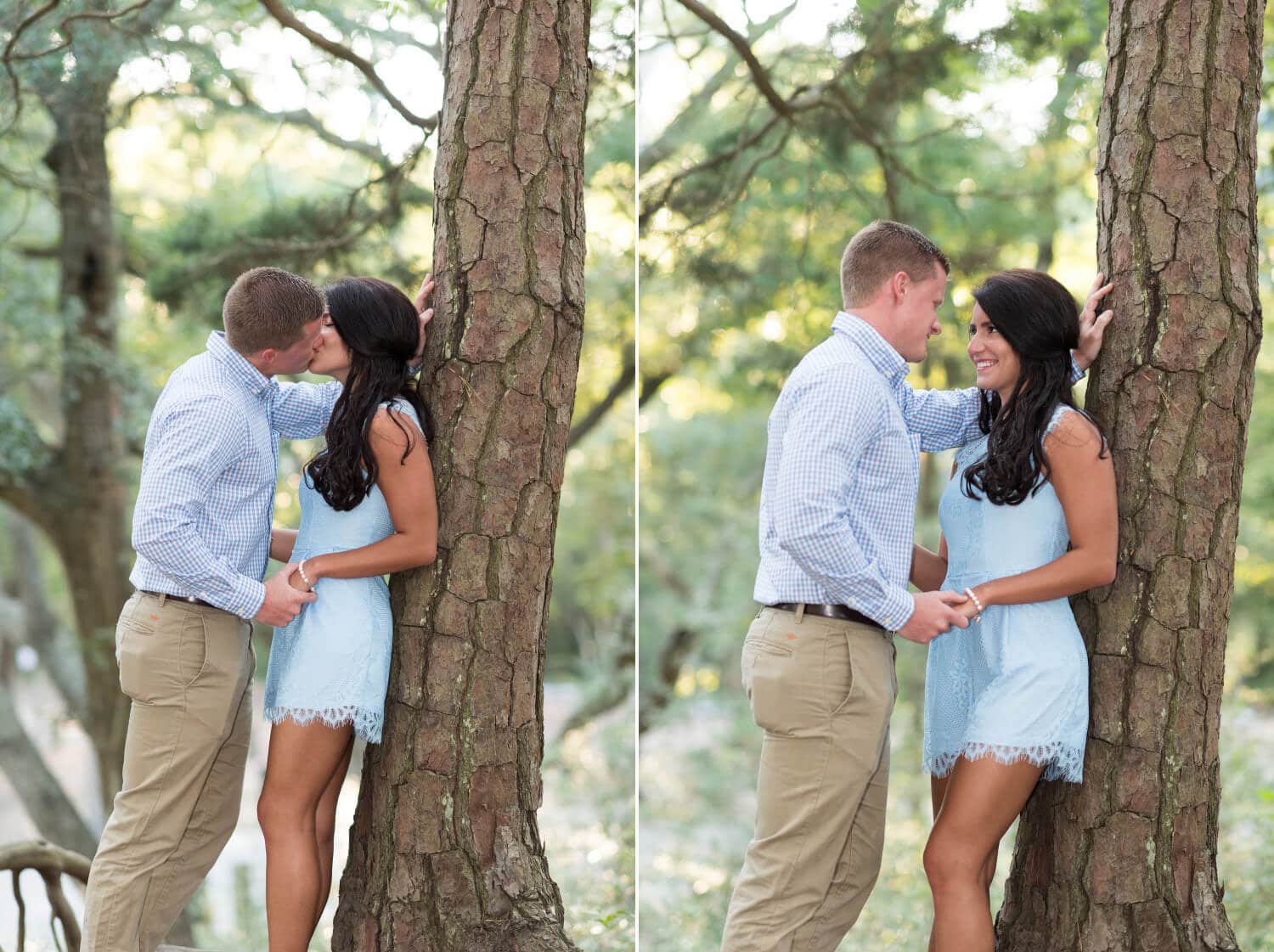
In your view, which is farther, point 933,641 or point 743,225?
point 743,225

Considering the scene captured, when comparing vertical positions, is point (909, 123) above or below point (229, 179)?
above

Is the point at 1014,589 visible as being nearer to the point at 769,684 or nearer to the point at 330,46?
the point at 769,684

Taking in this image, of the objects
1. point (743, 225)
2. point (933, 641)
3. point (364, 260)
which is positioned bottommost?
point (933, 641)

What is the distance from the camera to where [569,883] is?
6.80 meters

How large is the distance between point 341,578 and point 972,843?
5.01 ft

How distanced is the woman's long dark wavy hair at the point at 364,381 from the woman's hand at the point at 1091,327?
5.14 ft

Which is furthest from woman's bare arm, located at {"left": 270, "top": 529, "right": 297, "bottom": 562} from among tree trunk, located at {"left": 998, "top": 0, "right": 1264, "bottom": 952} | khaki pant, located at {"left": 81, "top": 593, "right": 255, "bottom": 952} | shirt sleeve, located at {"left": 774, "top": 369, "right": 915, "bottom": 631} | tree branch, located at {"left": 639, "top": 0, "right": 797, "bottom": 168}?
tree branch, located at {"left": 639, "top": 0, "right": 797, "bottom": 168}

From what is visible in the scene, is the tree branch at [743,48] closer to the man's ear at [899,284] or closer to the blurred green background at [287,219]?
the blurred green background at [287,219]

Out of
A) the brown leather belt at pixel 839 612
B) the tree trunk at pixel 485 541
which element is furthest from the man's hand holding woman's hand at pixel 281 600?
the brown leather belt at pixel 839 612

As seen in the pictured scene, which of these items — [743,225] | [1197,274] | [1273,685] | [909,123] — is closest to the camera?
[1197,274]

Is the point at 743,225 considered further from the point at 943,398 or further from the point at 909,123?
the point at 943,398

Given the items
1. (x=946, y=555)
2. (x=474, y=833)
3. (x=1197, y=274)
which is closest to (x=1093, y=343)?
(x=1197, y=274)

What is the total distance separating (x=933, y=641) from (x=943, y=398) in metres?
0.60

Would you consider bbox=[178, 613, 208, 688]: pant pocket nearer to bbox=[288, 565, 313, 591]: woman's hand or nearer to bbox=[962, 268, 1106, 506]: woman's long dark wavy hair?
bbox=[288, 565, 313, 591]: woman's hand
